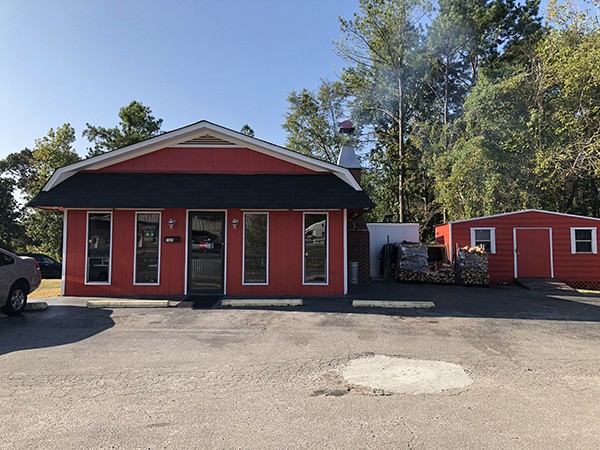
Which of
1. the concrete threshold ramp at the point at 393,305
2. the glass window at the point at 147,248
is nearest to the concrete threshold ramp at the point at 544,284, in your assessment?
the concrete threshold ramp at the point at 393,305

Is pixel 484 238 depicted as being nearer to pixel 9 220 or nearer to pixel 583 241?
pixel 583 241

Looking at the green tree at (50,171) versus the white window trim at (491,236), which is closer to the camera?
the white window trim at (491,236)

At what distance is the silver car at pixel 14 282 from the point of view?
840 centimetres

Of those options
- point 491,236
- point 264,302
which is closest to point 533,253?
point 491,236

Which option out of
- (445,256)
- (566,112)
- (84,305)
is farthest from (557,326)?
(566,112)

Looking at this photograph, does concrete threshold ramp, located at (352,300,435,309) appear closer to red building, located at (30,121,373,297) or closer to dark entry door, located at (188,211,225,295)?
red building, located at (30,121,373,297)

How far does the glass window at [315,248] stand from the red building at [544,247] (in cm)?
893

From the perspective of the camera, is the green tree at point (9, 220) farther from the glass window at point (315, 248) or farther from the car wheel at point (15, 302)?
the glass window at point (315, 248)

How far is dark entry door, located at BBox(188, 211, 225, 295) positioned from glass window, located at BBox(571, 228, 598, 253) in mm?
14830

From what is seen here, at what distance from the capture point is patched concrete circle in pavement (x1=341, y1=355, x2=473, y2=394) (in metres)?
4.70

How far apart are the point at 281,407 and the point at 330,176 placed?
8.73 m

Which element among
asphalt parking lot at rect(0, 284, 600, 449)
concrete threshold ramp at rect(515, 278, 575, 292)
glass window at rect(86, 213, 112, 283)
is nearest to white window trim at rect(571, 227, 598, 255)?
concrete threshold ramp at rect(515, 278, 575, 292)

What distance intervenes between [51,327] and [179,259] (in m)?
4.14

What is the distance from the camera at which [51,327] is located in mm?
7703
